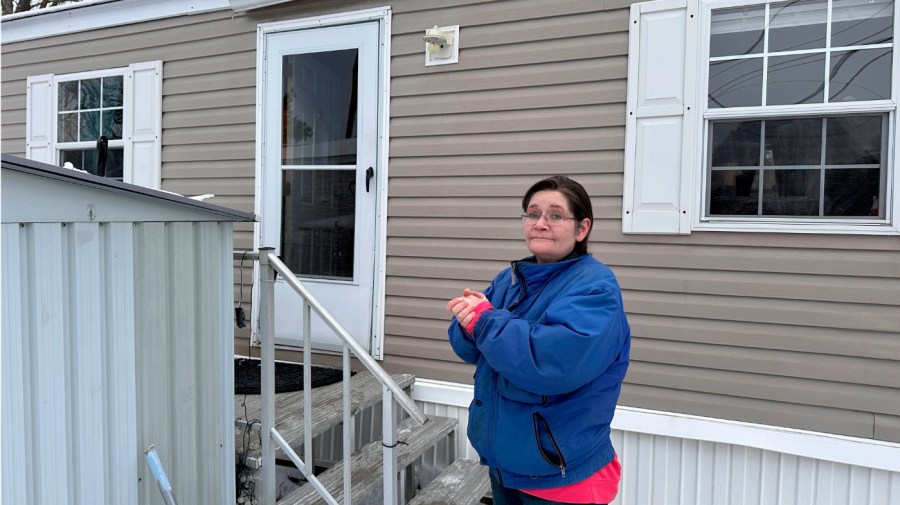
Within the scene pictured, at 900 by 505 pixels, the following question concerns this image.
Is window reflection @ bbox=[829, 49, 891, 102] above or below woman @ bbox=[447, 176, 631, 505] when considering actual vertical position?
above

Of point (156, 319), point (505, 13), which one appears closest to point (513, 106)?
point (505, 13)

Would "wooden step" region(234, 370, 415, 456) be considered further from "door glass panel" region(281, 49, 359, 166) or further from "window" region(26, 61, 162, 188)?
"window" region(26, 61, 162, 188)

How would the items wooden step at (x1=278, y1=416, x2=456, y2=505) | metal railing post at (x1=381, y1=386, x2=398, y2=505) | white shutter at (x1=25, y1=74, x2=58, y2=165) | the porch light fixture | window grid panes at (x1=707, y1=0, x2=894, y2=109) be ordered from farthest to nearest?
white shutter at (x1=25, y1=74, x2=58, y2=165)
the porch light fixture
window grid panes at (x1=707, y1=0, x2=894, y2=109)
wooden step at (x1=278, y1=416, x2=456, y2=505)
metal railing post at (x1=381, y1=386, x2=398, y2=505)

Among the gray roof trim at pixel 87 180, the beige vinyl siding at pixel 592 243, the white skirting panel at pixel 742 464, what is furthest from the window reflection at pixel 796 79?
the gray roof trim at pixel 87 180

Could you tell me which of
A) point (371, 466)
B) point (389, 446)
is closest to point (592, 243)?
point (371, 466)

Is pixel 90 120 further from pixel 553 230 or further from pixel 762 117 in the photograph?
pixel 762 117

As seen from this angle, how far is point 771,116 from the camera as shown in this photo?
9.18 ft

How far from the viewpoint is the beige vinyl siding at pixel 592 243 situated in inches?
107

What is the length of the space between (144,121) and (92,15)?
0.89 meters

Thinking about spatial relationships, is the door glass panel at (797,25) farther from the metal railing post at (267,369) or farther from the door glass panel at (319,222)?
the metal railing post at (267,369)

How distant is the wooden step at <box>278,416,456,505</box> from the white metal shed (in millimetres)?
323

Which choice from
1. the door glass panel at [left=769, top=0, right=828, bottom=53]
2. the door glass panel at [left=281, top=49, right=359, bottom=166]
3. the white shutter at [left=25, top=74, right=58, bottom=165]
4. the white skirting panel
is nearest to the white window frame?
the door glass panel at [left=769, top=0, right=828, bottom=53]

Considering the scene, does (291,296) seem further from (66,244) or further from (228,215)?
(66,244)

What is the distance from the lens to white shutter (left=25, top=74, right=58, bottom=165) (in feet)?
14.9
